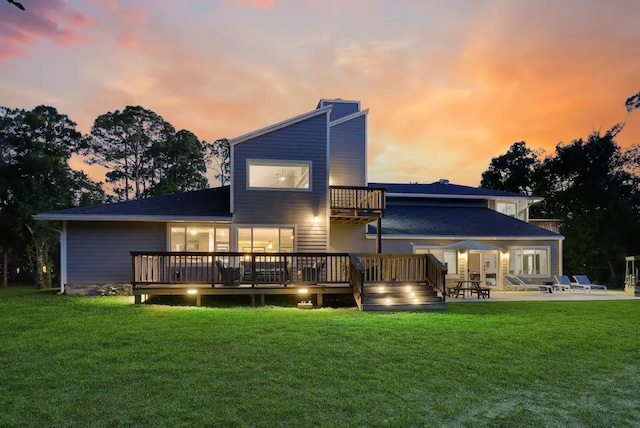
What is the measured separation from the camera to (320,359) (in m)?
5.78

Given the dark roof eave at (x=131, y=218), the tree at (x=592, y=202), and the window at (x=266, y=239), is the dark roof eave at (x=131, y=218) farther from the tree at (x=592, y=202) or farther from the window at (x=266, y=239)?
the tree at (x=592, y=202)

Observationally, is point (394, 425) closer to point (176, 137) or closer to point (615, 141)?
point (176, 137)

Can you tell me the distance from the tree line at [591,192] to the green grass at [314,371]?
25.3 metres

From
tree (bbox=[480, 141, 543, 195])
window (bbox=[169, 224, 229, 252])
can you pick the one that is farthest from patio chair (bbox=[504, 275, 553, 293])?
tree (bbox=[480, 141, 543, 195])

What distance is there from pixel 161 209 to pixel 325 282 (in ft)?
23.4

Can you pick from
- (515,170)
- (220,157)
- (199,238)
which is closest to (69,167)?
(220,157)

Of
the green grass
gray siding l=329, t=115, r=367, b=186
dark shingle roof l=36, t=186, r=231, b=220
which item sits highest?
gray siding l=329, t=115, r=367, b=186

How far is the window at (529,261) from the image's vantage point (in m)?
18.2

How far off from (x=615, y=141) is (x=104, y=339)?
136 ft

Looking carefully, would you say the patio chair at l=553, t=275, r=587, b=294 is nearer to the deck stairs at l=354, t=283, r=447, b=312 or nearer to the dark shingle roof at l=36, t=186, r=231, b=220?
the deck stairs at l=354, t=283, r=447, b=312

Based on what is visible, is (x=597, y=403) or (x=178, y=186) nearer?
(x=597, y=403)

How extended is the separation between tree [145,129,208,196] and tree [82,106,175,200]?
2.15ft

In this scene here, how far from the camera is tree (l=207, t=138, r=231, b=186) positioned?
Result: 3684cm

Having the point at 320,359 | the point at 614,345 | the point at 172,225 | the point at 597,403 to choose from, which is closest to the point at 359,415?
the point at 320,359
